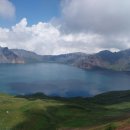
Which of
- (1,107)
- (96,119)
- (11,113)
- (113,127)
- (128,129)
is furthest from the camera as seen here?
(1,107)

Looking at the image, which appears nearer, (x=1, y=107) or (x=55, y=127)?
(x=55, y=127)

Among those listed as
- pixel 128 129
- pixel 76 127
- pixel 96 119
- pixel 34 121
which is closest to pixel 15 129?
pixel 34 121

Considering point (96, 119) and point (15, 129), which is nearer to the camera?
point (15, 129)

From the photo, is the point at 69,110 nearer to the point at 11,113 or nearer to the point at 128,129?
the point at 11,113

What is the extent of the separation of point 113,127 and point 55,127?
114 feet

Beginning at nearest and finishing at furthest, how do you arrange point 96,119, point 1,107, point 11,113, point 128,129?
point 128,129 < point 96,119 < point 11,113 < point 1,107

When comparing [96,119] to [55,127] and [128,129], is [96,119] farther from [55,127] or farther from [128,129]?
[128,129]

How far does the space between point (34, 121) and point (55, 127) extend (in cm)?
1110

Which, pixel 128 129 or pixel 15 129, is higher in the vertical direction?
pixel 128 129

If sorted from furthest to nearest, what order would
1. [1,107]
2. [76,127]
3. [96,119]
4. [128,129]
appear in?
[1,107] → [96,119] → [76,127] → [128,129]

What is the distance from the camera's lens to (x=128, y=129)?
213 feet

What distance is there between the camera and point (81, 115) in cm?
11938

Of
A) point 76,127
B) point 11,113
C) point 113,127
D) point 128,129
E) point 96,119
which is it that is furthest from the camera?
point 11,113

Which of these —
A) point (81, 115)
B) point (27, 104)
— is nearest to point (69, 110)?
point (81, 115)
